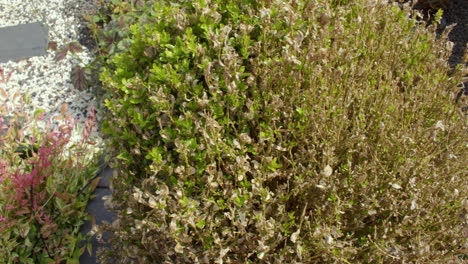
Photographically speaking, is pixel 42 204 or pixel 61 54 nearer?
pixel 42 204

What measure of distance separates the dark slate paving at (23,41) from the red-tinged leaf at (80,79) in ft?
2.33

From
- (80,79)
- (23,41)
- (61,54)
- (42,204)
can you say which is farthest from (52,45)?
(42,204)

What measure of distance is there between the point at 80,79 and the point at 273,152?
2.56 meters

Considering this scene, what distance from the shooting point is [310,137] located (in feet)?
6.32

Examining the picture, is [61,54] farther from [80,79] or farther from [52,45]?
[80,79]

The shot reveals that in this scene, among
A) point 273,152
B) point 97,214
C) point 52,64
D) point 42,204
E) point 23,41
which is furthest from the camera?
point 23,41

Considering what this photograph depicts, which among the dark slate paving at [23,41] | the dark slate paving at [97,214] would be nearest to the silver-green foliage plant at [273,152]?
the dark slate paving at [97,214]

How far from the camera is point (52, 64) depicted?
163 inches

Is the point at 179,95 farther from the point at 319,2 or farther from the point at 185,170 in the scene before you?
the point at 319,2

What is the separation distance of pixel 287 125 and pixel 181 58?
0.64m

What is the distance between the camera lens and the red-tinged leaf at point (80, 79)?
378cm

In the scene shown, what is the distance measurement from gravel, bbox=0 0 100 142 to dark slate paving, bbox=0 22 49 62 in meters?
0.06

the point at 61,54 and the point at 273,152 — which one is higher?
the point at 273,152

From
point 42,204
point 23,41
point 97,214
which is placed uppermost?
point 23,41
